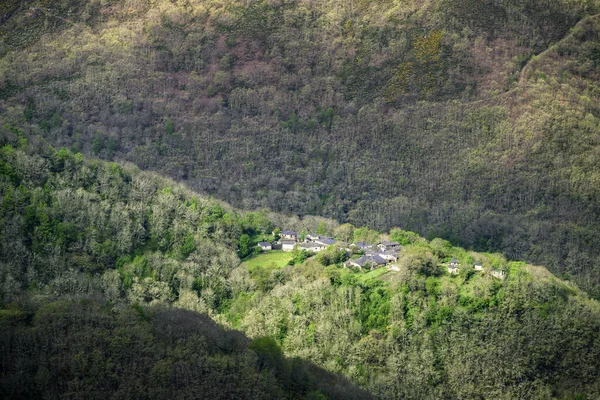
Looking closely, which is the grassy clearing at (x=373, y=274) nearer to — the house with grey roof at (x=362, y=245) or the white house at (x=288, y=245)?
the house with grey roof at (x=362, y=245)

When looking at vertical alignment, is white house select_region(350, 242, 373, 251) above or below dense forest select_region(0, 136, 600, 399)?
below

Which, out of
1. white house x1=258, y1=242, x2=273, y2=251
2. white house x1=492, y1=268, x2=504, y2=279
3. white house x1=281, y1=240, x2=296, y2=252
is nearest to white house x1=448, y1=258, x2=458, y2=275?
white house x1=492, y1=268, x2=504, y2=279

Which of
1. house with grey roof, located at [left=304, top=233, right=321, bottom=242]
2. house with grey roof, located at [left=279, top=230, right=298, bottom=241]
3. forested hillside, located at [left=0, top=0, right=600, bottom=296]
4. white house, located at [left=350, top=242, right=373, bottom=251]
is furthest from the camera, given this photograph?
forested hillside, located at [left=0, top=0, right=600, bottom=296]

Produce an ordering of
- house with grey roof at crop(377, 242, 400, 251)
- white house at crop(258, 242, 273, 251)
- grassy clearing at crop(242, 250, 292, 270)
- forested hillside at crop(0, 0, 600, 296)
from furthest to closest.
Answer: forested hillside at crop(0, 0, 600, 296) < white house at crop(258, 242, 273, 251) < house with grey roof at crop(377, 242, 400, 251) < grassy clearing at crop(242, 250, 292, 270)

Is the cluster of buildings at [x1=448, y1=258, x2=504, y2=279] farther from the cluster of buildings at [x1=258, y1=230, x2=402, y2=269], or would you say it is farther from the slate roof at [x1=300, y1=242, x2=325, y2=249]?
the slate roof at [x1=300, y1=242, x2=325, y2=249]

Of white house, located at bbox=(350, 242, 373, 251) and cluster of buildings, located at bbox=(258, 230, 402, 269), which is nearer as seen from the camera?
cluster of buildings, located at bbox=(258, 230, 402, 269)

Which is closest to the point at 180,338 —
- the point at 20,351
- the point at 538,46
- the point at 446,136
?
the point at 20,351

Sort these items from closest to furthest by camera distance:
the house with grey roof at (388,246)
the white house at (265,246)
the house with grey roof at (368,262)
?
the house with grey roof at (368,262)
the house with grey roof at (388,246)
the white house at (265,246)

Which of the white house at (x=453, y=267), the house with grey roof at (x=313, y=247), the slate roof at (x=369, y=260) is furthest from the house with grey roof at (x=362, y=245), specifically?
the white house at (x=453, y=267)
